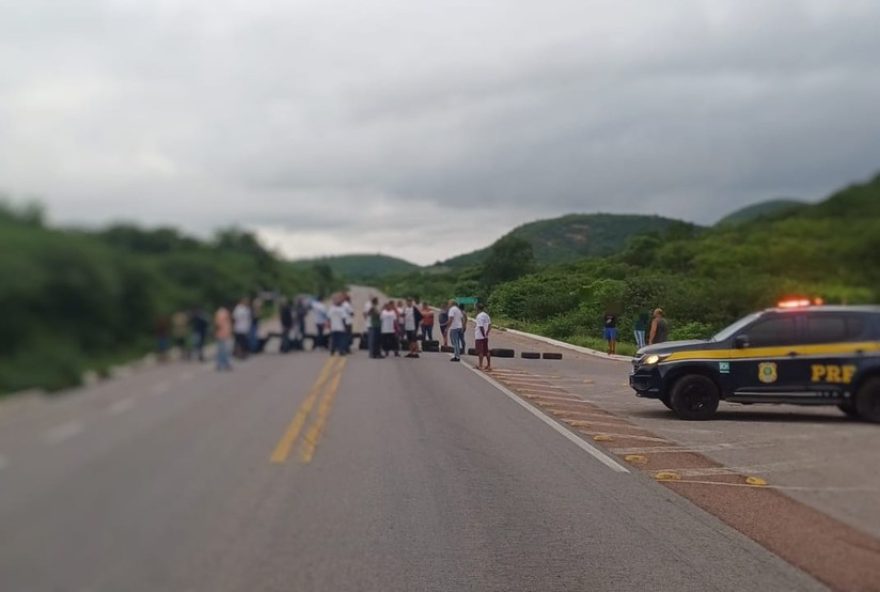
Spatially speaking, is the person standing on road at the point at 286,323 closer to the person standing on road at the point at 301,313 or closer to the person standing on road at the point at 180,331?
the person standing on road at the point at 301,313

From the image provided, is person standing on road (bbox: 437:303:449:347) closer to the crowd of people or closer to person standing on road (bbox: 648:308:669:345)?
the crowd of people

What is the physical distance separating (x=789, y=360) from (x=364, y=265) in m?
1.51

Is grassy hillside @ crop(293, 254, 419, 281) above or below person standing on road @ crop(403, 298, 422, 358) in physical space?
above

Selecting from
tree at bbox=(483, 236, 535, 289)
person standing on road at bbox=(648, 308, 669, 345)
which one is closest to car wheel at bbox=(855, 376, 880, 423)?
person standing on road at bbox=(648, 308, 669, 345)

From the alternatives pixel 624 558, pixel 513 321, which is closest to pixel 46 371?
pixel 513 321

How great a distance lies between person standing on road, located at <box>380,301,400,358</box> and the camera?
368 cm

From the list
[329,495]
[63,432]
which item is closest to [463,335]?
[63,432]

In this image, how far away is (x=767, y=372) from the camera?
2402 mm

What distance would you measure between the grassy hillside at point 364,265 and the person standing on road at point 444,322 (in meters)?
0.33

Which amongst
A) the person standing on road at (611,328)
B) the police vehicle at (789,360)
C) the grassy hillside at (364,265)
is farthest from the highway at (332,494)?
the police vehicle at (789,360)

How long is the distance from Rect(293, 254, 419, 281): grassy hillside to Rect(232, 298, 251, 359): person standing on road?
369mm

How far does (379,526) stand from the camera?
6.31 m

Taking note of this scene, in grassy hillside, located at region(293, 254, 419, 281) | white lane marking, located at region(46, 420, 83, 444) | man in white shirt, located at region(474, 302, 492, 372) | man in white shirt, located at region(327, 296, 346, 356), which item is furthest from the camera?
A: man in white shirt, located at region(474, 302, 492, 372)

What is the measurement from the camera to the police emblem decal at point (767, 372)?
7.75 feet
